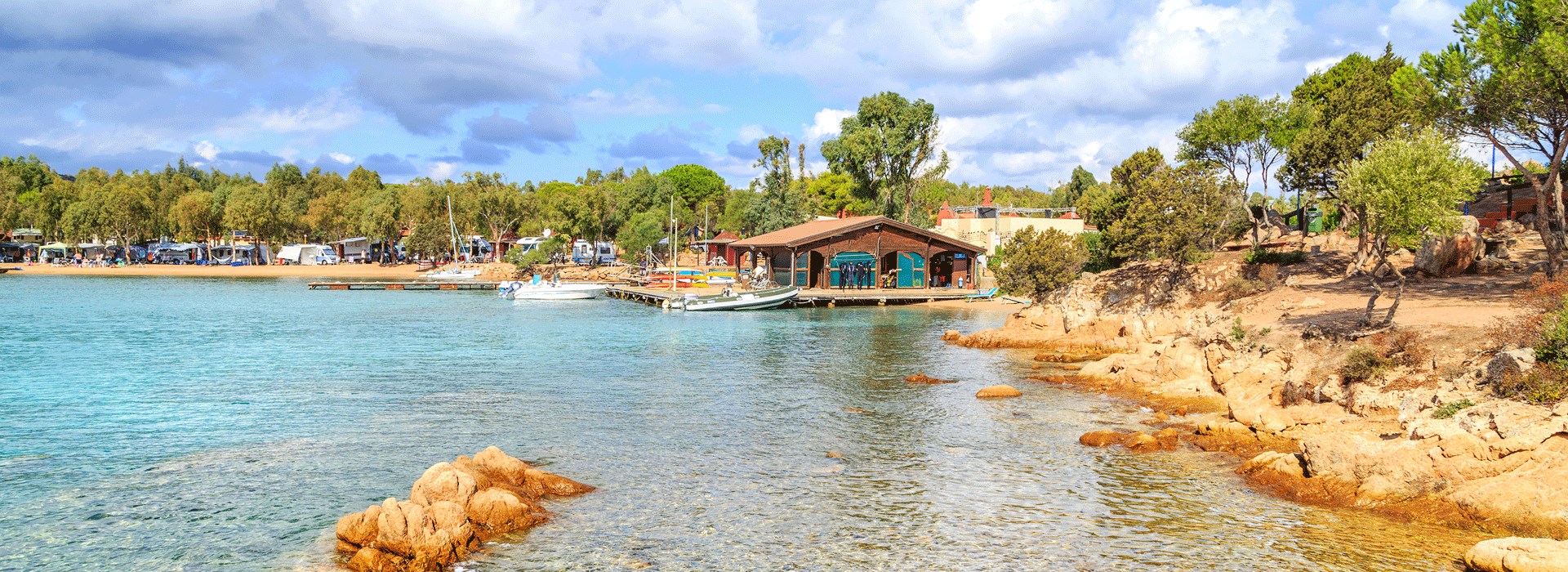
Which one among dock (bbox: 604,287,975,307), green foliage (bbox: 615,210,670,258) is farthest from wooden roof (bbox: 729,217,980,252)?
green foliage (bbox: 615,210,670,258)

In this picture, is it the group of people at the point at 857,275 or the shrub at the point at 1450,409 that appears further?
the group of people at the point at 857,275

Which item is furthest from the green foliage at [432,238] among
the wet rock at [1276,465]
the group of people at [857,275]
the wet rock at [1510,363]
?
the wet rock at [1510,363]

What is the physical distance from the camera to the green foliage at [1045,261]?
50.7 metres

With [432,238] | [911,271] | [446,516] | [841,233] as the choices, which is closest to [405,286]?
[432,238]

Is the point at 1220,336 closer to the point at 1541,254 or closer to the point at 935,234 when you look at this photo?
the point at 1541,254

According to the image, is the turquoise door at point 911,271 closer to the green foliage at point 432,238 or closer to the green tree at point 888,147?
the green tree at point 888,147

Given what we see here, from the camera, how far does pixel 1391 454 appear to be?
1612cm

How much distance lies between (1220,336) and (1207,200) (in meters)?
15.9

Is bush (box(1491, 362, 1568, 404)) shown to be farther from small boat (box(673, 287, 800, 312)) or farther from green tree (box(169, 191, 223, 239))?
green tree (box(169, 191, 223, 239))

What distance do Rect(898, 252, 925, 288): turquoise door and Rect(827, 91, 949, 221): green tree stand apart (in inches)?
470

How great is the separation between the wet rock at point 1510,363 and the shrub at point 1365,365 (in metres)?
2.60

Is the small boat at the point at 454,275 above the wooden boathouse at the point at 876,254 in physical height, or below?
below

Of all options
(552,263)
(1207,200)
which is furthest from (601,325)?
(552,263)

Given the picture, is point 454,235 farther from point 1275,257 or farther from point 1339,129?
point 1339,129
